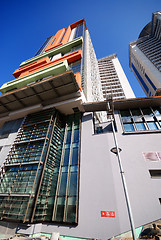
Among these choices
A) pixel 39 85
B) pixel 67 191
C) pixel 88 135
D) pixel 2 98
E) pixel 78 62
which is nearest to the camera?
pixel 67 191

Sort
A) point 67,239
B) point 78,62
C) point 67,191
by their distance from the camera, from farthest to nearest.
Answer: point 78,62 < point 67,191 < point 67,239

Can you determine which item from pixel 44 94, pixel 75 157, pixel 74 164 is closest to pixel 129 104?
pixel 75 157

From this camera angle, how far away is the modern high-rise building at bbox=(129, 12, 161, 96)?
51666 mm

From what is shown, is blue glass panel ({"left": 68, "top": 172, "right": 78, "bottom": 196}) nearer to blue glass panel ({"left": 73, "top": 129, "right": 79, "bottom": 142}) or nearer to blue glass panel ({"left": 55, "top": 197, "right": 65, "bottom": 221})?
blue glass panel ({"left": 55, "top": 197, "right": 65, "bottom": 221})

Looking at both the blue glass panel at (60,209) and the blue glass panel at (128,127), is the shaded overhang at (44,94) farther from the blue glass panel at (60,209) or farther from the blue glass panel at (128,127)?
the blue glass panel at (60,209)

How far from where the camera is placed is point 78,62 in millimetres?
26531

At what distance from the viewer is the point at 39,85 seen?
1681cm

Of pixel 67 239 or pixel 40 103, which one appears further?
pixel 40 103

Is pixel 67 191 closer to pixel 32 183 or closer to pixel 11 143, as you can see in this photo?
pixel 32 183

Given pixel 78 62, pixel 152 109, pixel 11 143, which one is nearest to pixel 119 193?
pixel 152 109

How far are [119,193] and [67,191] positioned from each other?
5180mm

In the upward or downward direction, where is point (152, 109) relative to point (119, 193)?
upward

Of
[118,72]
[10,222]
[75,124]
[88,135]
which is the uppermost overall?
[118,72]

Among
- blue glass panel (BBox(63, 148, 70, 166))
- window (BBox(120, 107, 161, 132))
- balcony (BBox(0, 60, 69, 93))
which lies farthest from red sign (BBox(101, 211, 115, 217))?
balcony (BBox(0, 60, 69, 93))
